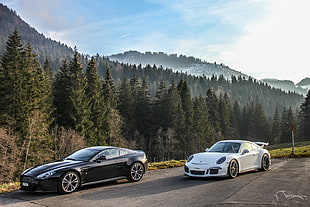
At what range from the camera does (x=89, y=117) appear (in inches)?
2055

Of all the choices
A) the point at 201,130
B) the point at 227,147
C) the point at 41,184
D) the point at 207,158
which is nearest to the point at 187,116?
the point at 201,130

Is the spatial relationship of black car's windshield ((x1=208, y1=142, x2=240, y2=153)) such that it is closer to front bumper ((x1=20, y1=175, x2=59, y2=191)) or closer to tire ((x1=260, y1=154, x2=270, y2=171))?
tire ((x1=260, y1=154, x2=270, y2=171))

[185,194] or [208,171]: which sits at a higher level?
[208,171]

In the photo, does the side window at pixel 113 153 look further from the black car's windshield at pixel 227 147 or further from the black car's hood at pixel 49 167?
the black car's windshield at pixel 227 147

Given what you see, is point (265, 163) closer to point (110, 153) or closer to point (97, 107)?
point (110, 153)

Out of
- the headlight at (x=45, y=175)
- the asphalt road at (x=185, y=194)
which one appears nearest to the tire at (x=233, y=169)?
the asphalt road at (x=185, y=194)

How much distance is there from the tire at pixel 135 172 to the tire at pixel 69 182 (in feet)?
7.27

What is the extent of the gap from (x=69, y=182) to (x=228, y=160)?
5.99 meters

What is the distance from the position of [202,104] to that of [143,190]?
237 ft

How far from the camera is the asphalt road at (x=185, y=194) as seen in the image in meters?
7.79

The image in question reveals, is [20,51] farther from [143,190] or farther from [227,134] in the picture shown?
[227,134]

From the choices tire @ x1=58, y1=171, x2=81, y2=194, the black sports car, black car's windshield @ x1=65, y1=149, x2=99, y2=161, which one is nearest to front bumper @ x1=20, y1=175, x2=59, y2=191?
the black sports car

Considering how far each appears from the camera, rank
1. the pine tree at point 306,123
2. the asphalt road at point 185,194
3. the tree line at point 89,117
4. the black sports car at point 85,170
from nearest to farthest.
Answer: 1. the asphalt road at point 185,194
2. the black sports car at point 85,170
3. the tree line at point 89,117
4. the pine tree at point 306,123

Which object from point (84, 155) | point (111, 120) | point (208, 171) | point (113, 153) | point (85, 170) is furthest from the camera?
point (111, 120)
